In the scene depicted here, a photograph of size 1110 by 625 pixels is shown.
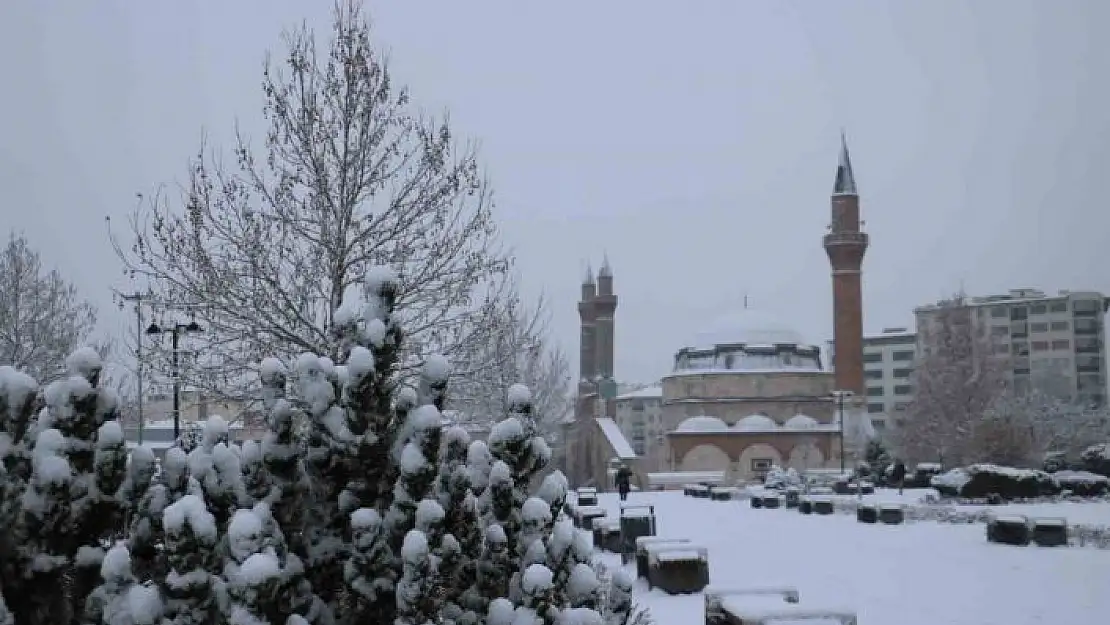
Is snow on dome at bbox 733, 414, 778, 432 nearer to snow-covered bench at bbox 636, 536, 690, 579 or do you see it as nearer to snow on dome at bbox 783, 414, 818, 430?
snow on dome at bbox 783, 414, 818, 430

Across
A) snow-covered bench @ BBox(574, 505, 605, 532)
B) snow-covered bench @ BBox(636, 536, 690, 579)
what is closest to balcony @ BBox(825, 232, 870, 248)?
snow-covered bench @ BBox(574, 505, 605, 532)

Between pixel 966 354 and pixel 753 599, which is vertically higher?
pixel 966 354

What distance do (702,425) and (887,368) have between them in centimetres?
5615

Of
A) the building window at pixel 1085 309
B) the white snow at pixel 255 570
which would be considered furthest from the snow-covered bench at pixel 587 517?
the building window at pixel 1085 309

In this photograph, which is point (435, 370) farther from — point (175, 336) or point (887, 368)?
point (887, 368)

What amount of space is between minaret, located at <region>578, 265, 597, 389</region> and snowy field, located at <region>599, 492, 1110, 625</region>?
5175 centimetres

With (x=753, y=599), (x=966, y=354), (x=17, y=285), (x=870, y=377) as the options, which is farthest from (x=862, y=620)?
(x=870, y=377)

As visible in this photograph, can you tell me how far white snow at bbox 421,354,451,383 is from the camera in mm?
5395

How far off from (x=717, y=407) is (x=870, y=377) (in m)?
53.1

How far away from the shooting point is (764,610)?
7.46 meters

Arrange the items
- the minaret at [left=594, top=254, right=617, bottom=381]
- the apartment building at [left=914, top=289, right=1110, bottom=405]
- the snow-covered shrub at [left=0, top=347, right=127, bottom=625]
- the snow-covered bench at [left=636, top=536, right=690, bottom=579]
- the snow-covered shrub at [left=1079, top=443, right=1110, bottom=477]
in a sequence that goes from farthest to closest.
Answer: the apartment building at [left=914, top=289, right=1110, bottom=405], the minaret at [left=594, top=254, right=617, bottom=381], the snow-covered shrub at [left=1079, top=443, right=1110, bottom=477], the snow-covered bench at [left=636, top=536, right=690, bottom=579], the snow-covered shrub at [left=0, top=347, right=127, bottom=625]

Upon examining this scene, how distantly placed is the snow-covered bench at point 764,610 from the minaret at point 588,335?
64.2 metres

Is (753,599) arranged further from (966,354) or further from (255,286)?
(966,354)

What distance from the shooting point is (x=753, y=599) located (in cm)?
821
